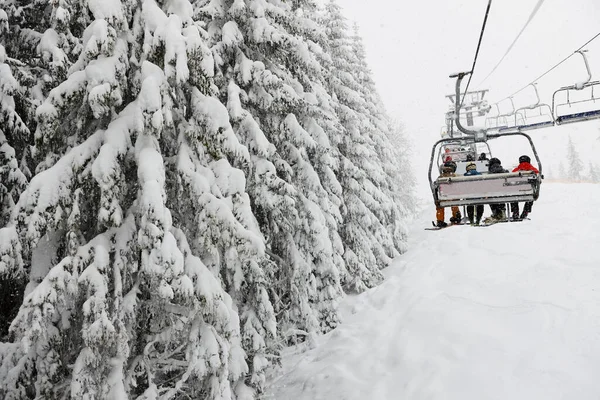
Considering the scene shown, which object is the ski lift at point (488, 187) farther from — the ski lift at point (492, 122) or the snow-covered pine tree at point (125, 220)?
the snow-covered pine tree at point (125, 220)

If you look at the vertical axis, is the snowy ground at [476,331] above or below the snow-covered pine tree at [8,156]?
below

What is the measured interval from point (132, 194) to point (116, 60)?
2.05 m

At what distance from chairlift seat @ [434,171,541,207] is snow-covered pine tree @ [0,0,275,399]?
6.01 meters

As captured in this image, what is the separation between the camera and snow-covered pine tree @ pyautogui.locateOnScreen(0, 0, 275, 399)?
5.76m

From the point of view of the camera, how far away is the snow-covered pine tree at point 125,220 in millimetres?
5762

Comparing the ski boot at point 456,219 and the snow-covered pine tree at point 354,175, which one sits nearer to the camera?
the ski boot at point 456,219

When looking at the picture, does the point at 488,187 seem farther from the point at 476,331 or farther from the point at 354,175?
the point at 354,175

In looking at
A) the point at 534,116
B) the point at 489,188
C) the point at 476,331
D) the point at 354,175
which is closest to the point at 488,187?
the point at 489,188

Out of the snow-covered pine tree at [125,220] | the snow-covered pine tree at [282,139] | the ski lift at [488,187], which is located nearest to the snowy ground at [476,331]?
the snow-covered pine tree at [282,139]

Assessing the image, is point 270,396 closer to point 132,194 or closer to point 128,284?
point 128,284

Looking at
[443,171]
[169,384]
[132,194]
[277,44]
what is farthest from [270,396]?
[277,44]

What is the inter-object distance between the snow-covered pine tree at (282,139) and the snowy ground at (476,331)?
1.43 metres

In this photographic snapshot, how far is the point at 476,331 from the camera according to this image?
25.7 feet

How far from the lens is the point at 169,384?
345 inches
